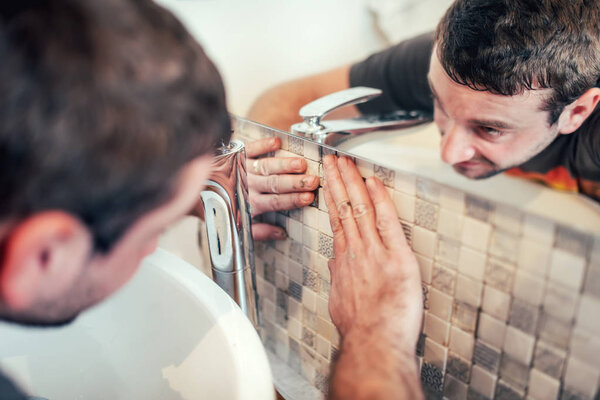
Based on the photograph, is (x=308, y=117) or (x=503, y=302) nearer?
(x=503, y=302)

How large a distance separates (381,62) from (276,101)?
166 millimetres

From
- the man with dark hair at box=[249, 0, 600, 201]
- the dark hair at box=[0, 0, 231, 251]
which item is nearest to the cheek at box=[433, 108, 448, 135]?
the man with dark hair at box=[249, 0, 600, 201]

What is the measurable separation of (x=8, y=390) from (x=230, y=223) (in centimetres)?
32

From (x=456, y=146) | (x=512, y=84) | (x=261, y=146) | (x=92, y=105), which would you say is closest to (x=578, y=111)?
(x=512, y=84)

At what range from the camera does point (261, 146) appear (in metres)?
0.65

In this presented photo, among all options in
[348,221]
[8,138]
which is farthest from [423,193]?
[8,138]

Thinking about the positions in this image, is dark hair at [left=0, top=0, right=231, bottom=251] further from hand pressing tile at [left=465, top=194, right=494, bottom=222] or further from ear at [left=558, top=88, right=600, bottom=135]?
ear at [left=558, top=88, right=600, bottom=135]

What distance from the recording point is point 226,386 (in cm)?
49

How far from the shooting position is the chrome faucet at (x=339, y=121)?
0.58 metres

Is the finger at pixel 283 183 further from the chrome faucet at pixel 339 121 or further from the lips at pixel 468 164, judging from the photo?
the lips at pixel 468 164

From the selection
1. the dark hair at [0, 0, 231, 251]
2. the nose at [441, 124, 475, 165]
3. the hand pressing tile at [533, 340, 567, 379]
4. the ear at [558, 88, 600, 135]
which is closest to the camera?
the dark hair at [0, 0, 231, 251]

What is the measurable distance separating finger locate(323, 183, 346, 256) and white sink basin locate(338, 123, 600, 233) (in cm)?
7

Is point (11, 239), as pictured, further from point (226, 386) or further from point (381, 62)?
point (381, 62)

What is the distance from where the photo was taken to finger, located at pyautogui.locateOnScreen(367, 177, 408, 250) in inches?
20.0
